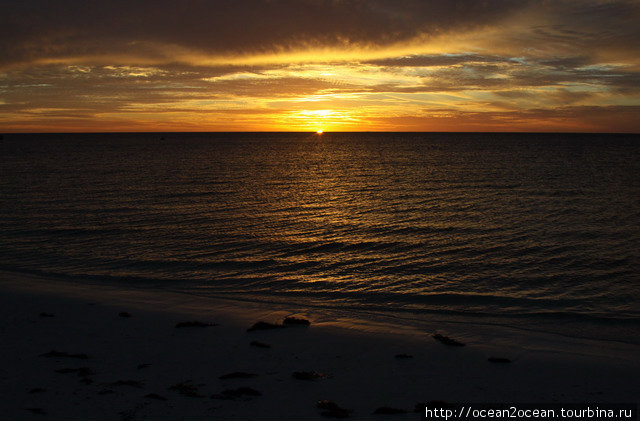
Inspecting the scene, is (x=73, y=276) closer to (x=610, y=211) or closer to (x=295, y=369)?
(x=295, y=369)

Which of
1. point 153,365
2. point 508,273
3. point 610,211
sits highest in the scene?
point 610,211

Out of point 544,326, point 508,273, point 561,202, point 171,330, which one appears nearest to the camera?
point 171,330

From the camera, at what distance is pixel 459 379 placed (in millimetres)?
10992

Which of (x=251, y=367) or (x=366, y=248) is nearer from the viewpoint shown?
(x=251, y=367)

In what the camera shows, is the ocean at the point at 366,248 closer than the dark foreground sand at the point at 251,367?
No

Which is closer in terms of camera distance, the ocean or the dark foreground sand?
the dark foreground sand

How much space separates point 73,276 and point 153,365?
472 inches

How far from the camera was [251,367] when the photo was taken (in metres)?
11.5

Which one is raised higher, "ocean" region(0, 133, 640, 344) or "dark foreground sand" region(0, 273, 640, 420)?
"ocean" region(0, 133, 640, 344)

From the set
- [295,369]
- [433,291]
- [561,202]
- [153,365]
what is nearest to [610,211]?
[561,202]

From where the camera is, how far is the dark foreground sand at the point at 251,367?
9516 millimetres

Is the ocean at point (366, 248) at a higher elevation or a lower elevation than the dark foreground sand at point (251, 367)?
higher

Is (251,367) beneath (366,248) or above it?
beneath

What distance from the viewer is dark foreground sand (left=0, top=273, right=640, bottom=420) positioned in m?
9.52
